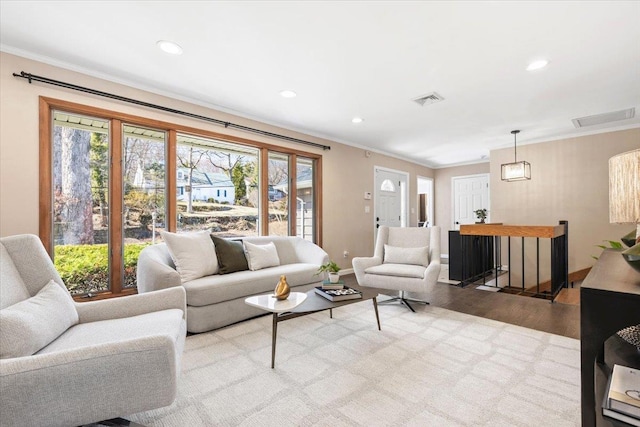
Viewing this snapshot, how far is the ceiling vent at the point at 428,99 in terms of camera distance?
11.0ft

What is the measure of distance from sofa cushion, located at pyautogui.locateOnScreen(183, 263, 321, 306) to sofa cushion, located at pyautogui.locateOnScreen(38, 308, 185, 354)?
2.62 ft

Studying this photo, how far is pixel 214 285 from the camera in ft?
8.61

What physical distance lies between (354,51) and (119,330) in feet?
8.23

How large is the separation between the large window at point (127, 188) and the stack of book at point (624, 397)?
3513 millimetres

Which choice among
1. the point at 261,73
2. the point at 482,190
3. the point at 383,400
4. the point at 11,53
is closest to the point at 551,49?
the point at 261,73

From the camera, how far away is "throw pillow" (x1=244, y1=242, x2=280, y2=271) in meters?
3.28

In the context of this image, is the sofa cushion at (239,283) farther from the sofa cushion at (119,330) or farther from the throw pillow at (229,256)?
the sofa cushion at (119,330)

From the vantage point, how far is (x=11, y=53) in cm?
242

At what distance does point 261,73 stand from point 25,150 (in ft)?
6.83

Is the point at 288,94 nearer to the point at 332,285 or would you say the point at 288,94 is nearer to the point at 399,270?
the point at 332,285

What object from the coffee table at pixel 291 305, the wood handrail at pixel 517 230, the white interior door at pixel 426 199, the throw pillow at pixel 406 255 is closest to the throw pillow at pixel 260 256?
the coffee table at pixel 291 305

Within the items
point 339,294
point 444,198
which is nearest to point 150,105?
point 339,294

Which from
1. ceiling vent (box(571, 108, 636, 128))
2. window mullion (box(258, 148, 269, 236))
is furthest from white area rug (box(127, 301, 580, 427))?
ceiling vent (box(571, 108, 636, 128))

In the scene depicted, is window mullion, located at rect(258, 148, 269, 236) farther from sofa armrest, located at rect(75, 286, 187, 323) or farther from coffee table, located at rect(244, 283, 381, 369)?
sofa armrest, located at rect(75, 286, 187, 323)
